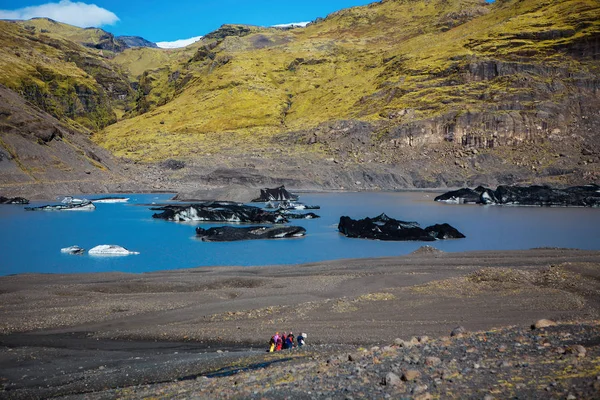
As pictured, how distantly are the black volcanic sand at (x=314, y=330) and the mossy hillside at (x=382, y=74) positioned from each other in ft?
260

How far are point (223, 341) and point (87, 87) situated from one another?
158946mm

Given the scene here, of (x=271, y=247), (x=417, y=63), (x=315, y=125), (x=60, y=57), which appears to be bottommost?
(x=271, y=247)

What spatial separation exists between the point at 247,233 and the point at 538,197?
128 feet

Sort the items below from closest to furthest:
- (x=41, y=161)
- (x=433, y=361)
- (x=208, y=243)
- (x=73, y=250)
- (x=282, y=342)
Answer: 1. (x=433, y=361)
2. (x=282, y=342)
3. (x=73, y=250)
4. (x=208, y=243)
5. (x=41, y=161)

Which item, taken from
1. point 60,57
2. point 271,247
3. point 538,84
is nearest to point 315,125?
point 538,84

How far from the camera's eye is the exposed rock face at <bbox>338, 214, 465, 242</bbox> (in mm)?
30688

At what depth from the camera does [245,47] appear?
173375 mm

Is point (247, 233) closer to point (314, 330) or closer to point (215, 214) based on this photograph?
point (215, 214)

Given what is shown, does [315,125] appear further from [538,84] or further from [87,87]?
[87,87]

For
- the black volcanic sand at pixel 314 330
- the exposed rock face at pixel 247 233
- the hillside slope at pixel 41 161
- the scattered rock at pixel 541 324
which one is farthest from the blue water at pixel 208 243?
the hillside slope at pixel 41 161

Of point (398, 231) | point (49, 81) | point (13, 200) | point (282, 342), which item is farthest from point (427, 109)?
point (49, 81)

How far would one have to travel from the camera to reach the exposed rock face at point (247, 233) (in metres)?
31.0

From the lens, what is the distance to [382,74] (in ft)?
395

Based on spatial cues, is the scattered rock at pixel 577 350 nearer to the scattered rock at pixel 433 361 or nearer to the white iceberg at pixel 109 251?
the scattered rock at pixel 433 361
